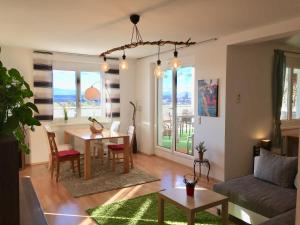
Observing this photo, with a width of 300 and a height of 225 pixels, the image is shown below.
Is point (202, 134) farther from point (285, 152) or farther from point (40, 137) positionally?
point (40, 137)

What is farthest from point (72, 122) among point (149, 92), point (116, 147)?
point (149, 92)

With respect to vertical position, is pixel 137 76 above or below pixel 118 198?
above

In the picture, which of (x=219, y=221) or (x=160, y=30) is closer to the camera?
(x=219, y=221)

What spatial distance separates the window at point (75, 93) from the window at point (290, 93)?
159 inches

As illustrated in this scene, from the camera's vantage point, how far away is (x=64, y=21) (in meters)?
3.31

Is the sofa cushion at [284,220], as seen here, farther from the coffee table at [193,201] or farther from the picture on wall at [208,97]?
the picture on wall at [208,97]

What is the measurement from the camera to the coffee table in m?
2.35

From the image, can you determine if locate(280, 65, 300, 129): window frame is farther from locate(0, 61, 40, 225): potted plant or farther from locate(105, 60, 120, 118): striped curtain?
locate(0, 61, 40, 225): potted plant

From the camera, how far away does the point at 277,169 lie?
3021mm

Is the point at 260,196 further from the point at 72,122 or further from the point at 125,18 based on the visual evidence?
the point at 72,122

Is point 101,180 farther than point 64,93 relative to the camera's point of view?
No

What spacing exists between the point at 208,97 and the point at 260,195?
2.08 metres

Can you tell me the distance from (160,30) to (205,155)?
90.7 inches

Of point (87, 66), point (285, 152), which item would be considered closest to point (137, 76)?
point (87, 66)
